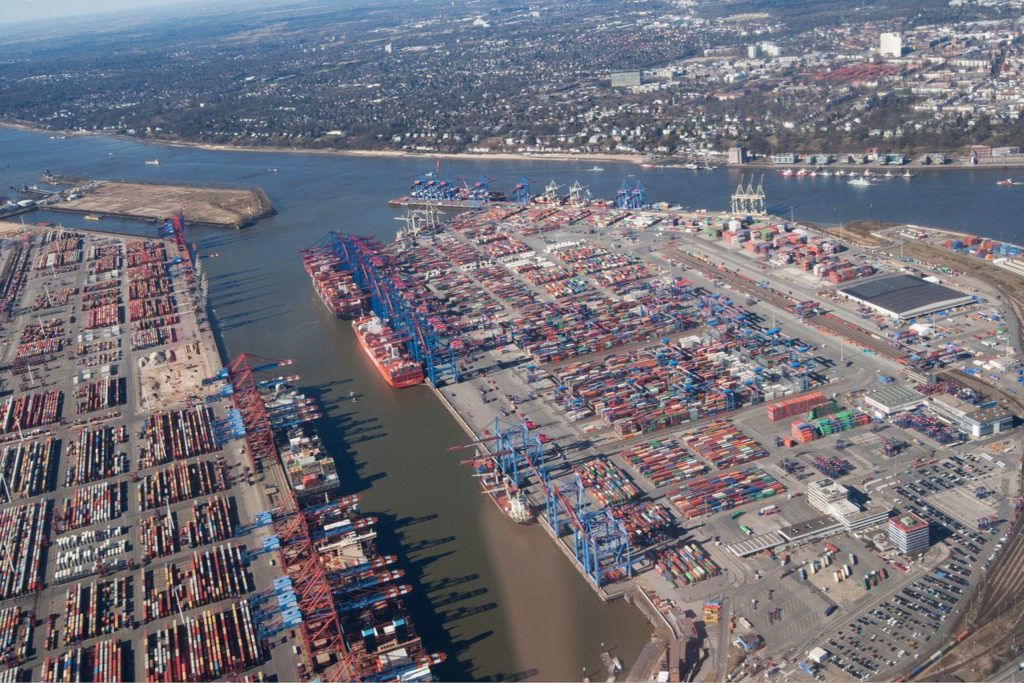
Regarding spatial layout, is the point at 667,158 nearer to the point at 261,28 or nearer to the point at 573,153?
the point at 573,153

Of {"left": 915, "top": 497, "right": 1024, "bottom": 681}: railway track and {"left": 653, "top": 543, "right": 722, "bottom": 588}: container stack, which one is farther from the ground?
{"left": 653, "top": 543, "right": 722, "bottom": 588}: container stack

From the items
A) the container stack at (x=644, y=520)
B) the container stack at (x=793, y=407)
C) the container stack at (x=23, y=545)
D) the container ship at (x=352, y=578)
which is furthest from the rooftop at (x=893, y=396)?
the container stack at (x=23, y=545)

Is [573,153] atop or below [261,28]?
below

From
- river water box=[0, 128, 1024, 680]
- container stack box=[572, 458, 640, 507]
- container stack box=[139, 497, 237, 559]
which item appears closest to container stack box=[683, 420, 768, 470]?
container stack box=[572, 458, 640, 507]

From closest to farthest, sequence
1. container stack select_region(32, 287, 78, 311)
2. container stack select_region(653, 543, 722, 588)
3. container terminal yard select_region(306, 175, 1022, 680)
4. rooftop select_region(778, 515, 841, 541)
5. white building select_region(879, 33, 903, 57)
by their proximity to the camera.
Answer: container terminal yard select_region(306, 175, 1022, 680) → container stack select_region(653, 543, 722, 588) → rooftop select_region(778, 515, 841, 541) → container stack select_region(32, 287, 78, 311) → white building select_region(879, 33, 903, 57)

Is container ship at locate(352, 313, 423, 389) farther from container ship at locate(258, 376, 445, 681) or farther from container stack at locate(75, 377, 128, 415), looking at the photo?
container stack at locate(75, 377, 128, 415)

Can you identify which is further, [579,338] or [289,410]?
[579,338]

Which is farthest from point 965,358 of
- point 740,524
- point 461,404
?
point 461,404
